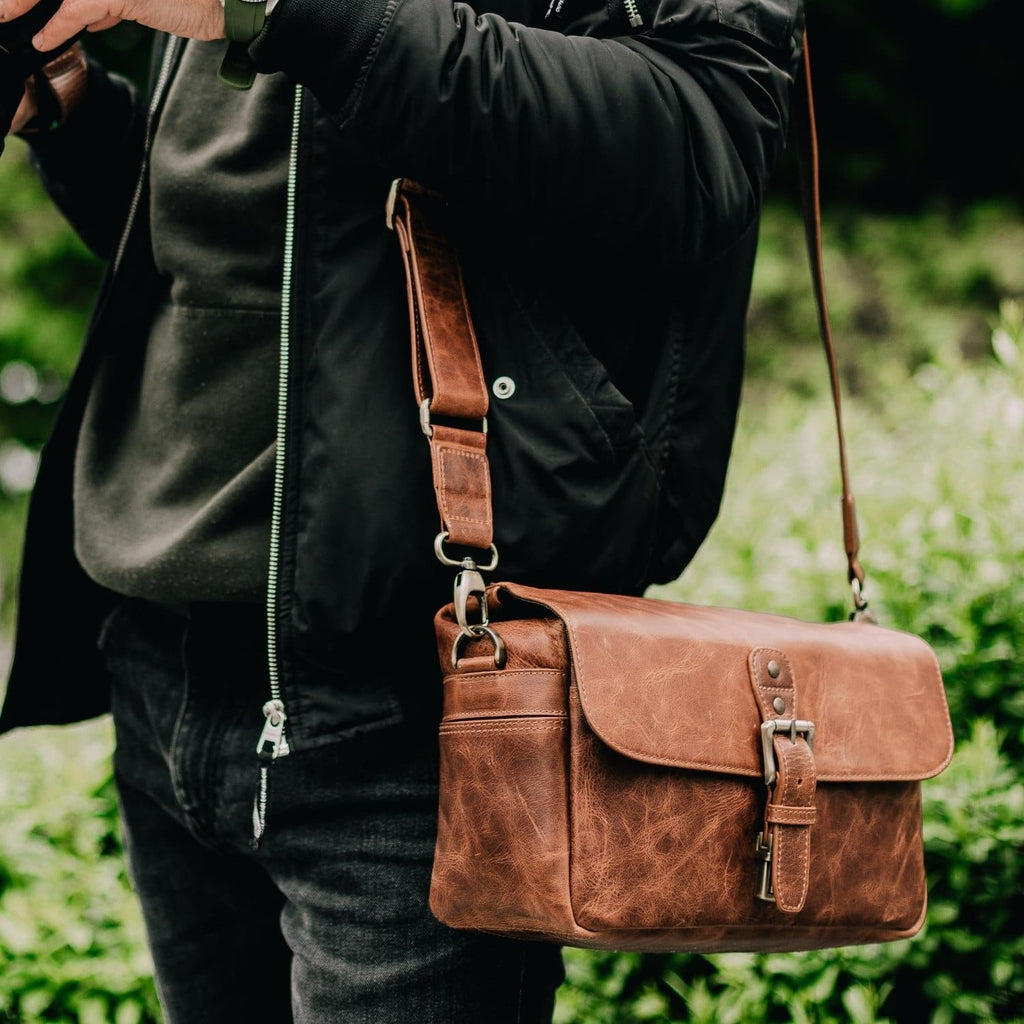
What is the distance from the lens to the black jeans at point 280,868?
113cm

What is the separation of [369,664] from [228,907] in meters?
0.45

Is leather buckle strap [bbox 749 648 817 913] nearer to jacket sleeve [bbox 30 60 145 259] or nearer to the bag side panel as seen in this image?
the bag side panel

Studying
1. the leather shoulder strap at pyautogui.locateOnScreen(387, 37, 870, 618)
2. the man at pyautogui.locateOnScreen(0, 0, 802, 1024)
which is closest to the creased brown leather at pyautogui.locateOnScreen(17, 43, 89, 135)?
the man at pyautogui.locateOnScreen(0, 0, 802, 1024)

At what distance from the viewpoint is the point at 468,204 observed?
108 centimetres

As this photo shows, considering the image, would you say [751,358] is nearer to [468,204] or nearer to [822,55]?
[822,55]

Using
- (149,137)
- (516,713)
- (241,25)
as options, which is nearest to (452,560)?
(516,713)

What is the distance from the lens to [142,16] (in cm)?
106

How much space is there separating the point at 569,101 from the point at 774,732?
620 mm

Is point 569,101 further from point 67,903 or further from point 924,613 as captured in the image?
point 67,903

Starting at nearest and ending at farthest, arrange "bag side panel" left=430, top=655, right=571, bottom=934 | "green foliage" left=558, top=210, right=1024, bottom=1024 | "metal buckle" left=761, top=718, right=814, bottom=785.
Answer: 1. "bag side panel" left=430, top=655, right=571, bottom=934
2. "metal buckle" left=761, top=718, right=814, bottom=785
3. "green foliage" left=558, top=210, right=1024, bottom=1024

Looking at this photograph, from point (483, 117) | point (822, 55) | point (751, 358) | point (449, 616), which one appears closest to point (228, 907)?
point (449, 616)

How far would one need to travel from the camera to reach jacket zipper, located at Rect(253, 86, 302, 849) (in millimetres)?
1125

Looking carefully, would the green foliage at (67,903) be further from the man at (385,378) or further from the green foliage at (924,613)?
the man at (385,378)

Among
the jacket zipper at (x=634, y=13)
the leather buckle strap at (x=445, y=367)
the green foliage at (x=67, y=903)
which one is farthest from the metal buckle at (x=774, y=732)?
the green foliage at (x=67, y=903)
